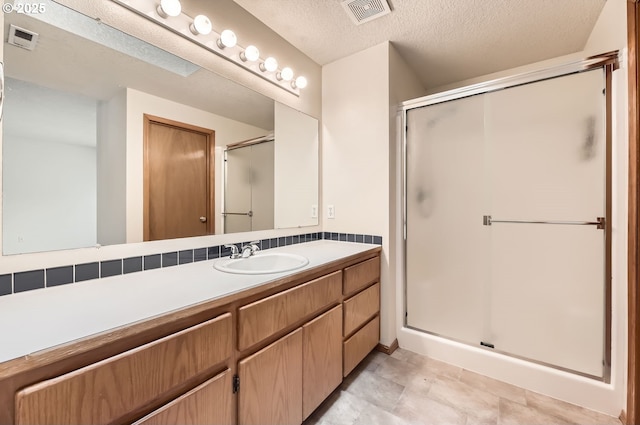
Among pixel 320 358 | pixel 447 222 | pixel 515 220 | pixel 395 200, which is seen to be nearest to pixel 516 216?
pixel 515 220

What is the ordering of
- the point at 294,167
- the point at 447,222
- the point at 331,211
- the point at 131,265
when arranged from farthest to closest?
the point at 331,211
the point at 294,167
the point at 447,222
the point at 131,265

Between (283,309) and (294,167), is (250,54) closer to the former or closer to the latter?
(294,167)

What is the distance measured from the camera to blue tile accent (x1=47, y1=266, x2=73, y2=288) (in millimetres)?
983

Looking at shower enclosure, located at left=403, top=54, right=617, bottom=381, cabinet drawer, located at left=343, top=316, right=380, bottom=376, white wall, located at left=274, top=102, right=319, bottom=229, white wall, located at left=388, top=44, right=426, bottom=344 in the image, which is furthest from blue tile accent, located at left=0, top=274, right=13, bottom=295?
shower enclosure, located at left=403, top=54, right=617, bottom=381

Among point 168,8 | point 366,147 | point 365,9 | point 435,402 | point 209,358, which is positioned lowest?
point 435,402

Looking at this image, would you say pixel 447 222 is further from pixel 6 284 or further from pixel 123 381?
pixel 6 284

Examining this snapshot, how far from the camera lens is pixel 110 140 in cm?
115

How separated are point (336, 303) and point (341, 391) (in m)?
0.61

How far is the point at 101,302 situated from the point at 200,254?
0.62 meters

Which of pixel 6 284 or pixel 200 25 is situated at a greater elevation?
pixel 200 25

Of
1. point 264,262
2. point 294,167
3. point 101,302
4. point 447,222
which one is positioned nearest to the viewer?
point 101,302

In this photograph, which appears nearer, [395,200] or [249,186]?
[249,186]

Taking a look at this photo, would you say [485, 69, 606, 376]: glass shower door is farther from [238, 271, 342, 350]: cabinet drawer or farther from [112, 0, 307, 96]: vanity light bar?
[112, 0, 307, 96]: vanity light bar

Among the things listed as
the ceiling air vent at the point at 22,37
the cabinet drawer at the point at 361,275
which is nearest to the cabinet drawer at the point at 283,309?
the cabinet drawer at the point at 361,275
